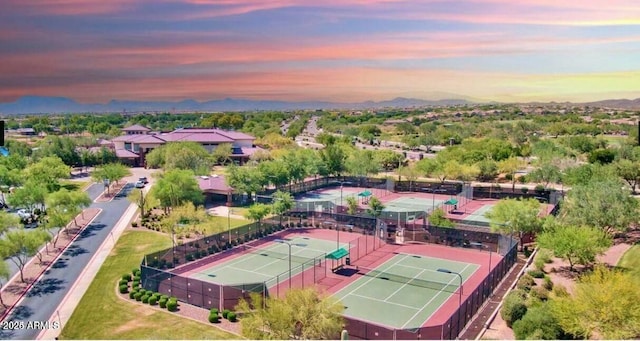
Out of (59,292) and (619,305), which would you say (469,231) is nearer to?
(619,305)

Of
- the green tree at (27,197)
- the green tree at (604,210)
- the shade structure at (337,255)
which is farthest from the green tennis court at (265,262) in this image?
the green tree at (27,197)

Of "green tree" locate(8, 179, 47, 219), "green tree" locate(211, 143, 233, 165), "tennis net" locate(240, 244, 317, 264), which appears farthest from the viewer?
"green tree" locate(211, 143, 233, 165)

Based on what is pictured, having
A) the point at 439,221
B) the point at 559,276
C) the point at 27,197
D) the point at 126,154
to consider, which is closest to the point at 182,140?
the point at 126,154

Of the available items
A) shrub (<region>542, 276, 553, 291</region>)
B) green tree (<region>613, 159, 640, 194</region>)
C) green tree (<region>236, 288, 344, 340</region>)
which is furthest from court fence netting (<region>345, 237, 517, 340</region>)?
green tree (<region>613, 159, 640, 194</region>)

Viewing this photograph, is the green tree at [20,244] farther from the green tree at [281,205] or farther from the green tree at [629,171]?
the green tree at [629,171]

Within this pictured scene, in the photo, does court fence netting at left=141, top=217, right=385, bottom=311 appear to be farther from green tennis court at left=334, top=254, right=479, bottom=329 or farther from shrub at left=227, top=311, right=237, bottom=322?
green tennis court at left=334, top=254, right=479, bottom=329

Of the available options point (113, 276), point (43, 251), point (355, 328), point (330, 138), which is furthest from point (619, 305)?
point (330, 138)

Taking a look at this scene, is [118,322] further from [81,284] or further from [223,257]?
[223,257]
